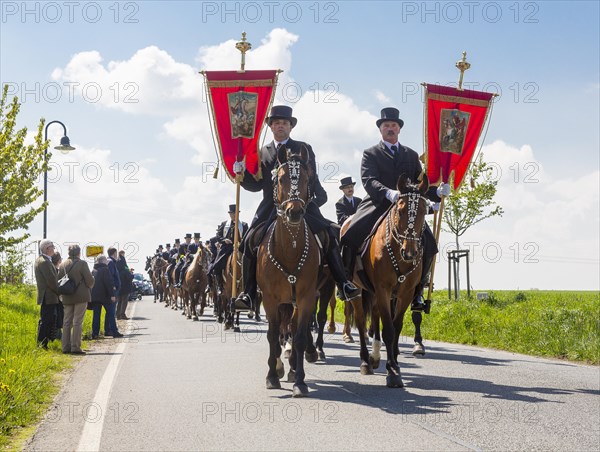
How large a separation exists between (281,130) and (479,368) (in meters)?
4.55

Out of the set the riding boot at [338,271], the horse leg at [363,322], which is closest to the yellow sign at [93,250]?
the horse leg at [363,322]

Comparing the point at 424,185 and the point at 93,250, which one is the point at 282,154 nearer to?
the point at 424,185

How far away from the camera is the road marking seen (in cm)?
636


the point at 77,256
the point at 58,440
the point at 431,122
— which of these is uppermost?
the point at 431,122

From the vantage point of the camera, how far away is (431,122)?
45.2ft

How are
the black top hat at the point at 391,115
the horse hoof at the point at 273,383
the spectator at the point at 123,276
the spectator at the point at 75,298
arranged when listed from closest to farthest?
the horse hoof at the point at 273,383 → the black top hat at the point at 391,115 → the spectator at the point at 75,298 → the spectator at the point at 123,276

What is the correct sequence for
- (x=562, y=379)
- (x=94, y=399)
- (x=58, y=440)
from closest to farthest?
1. (x=58, y=440)
2. (x=94, y=399)
3. (x=562, y=379)

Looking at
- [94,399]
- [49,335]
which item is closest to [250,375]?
[94,399]

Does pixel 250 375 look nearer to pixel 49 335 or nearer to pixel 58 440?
pixel 58 440

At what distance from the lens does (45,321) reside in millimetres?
14086

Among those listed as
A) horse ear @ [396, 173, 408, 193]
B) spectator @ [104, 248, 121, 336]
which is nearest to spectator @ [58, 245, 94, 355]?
spectator @ [104, 248, 121, 336]

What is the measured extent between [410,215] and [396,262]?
767 millimetres

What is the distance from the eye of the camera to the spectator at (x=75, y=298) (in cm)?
1423

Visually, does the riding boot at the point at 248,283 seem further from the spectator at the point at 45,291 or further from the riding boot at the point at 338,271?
the spectator at the point at 45,291
